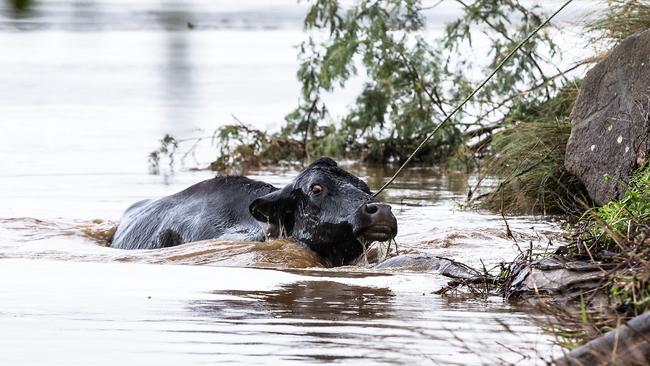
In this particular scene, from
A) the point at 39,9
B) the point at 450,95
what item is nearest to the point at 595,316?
the point at 450,95

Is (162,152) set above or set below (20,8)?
below

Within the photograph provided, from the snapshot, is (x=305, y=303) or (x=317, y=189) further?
(x=317, y=189)

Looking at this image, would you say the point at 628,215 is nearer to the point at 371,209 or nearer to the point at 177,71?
the point at 371,209

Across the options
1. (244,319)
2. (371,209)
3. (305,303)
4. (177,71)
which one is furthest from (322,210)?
(177,71)

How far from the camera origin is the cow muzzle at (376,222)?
8977 mm

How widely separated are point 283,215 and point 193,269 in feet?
3.32

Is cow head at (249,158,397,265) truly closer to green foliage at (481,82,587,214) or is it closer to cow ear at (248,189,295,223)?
cow ear at (248,189,295,223)

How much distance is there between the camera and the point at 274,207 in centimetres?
978

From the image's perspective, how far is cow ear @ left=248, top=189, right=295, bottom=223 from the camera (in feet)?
31.9

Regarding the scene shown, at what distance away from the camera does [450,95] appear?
669 inches

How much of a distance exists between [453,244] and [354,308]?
10.7 ft

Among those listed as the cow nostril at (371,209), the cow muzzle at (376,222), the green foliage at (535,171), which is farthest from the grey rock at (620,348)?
the green foliage at (535,171)

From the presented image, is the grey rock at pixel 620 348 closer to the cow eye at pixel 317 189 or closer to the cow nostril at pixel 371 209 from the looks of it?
the cow nostril at pixel 371 209

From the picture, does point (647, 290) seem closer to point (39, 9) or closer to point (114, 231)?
point (114, 231)
